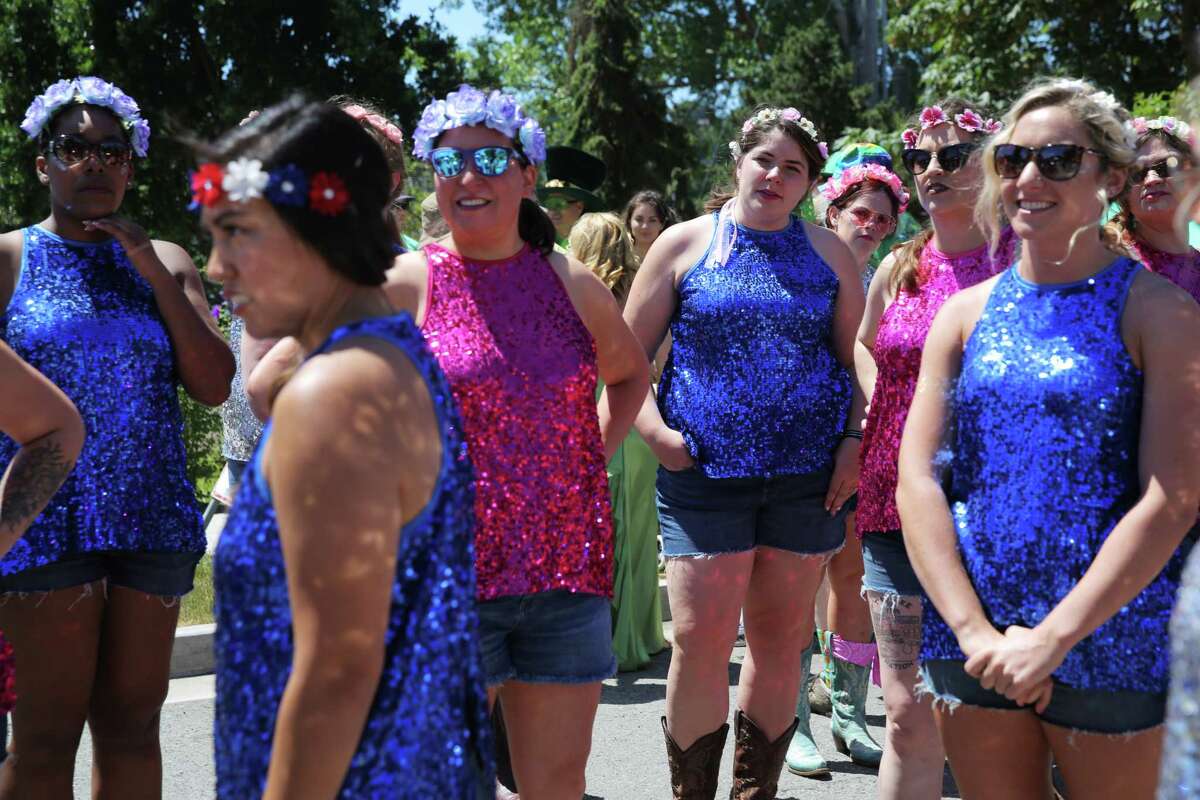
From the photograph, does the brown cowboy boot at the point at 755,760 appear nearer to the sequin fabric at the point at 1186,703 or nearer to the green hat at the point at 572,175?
the sequin fabric at the point at 1186,703

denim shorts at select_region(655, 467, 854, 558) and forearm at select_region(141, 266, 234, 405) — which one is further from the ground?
forearm at select_region(141, 266, 234, 405)

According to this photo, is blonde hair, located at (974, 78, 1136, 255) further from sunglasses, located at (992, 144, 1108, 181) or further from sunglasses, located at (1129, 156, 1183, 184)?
sunglasses, located at (1129, 156, 1183, 184)

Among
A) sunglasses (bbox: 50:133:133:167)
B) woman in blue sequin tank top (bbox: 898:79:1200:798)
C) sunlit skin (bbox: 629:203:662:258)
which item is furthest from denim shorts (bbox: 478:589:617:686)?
sunlit skin (bbox: 629:203:662:258)

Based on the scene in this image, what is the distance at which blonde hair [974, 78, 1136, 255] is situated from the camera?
9.48ft

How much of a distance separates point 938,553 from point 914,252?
4.74 ft

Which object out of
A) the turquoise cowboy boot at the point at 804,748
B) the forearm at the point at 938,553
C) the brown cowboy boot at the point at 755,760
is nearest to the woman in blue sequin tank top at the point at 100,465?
the brown cowboy boot at the point at 755,760

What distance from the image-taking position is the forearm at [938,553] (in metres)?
2.74

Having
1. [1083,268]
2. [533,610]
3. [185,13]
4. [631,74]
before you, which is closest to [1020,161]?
[1083,268]

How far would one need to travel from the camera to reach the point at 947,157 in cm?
402

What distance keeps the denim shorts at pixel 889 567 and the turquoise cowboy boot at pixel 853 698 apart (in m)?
1.17

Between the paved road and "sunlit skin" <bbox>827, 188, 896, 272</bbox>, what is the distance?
6.18 ft

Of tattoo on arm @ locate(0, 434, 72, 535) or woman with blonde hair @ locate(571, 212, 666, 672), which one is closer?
tattoo on arm @ locate(0, 434, 72, 535)

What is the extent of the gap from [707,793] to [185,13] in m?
18.2

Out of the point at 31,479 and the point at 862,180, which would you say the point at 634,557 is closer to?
the point at 862,180
